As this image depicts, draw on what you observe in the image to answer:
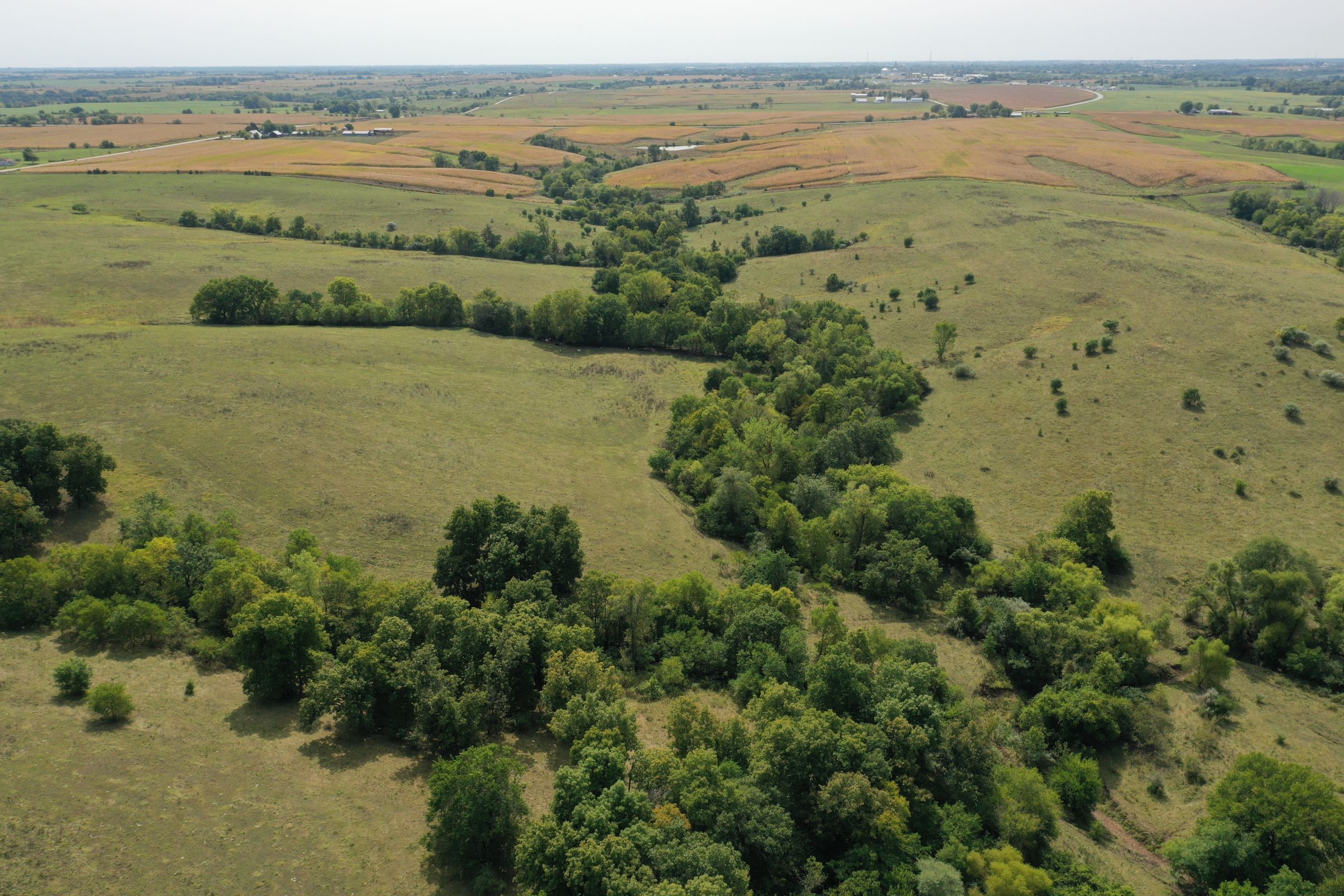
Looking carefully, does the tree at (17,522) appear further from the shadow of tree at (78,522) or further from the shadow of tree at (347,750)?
the shadow of tree at (347,750)

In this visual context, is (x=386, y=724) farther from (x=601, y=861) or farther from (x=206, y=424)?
(x=206, y=424)

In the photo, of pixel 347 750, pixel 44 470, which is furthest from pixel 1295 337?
pixel 44 470

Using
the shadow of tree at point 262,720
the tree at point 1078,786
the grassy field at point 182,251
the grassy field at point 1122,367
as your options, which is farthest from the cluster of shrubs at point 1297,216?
the shadow of tree at point 262,720

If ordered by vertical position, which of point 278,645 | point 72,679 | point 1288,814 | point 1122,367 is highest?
point 1122,367

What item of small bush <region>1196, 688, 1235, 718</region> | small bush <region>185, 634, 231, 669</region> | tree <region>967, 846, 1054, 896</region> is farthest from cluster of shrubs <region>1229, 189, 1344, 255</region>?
small bush <region>185, 634, 231, 669</region>

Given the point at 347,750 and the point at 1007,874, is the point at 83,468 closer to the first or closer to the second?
the point at 347,750

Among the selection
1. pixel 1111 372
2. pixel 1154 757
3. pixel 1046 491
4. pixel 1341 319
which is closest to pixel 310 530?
pixel 1154 757
